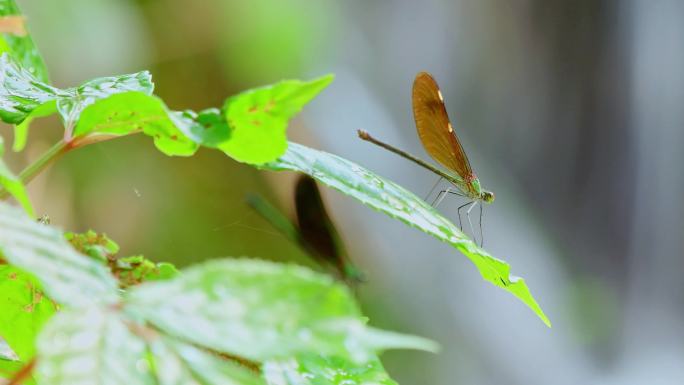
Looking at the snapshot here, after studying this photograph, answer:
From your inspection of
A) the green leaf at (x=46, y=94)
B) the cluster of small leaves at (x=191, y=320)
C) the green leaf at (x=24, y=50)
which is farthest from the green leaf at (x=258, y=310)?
the green leaf at (x=24, y=50)

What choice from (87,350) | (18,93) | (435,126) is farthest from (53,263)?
(435,126)

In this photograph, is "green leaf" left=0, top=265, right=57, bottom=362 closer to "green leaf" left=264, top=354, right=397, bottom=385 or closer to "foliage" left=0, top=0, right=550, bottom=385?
"foliage" left=0, top=0, right=550, bottom=385

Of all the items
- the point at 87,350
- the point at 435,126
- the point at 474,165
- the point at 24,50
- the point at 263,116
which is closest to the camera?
the point at 87,350

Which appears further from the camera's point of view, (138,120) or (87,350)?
(138,120)

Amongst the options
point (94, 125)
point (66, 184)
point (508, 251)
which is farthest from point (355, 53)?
point (94, 125)

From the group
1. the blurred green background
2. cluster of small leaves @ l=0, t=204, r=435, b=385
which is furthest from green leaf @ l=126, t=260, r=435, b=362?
the blurred green background

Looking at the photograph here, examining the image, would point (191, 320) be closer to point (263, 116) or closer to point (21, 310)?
point (263, 116)
